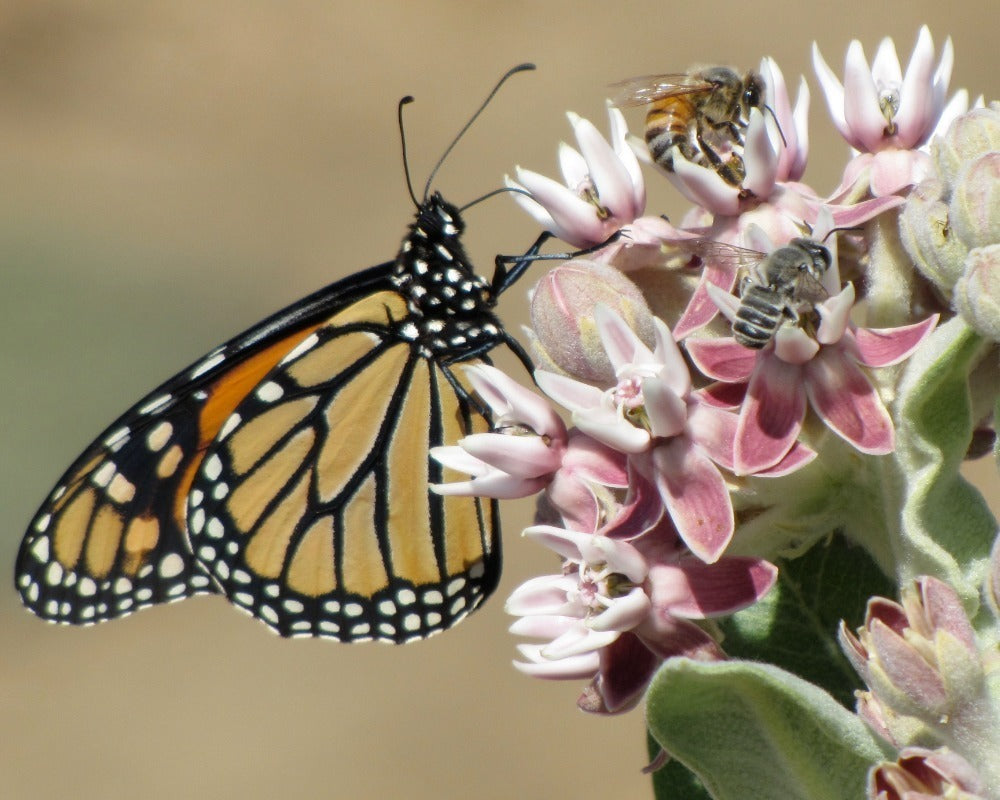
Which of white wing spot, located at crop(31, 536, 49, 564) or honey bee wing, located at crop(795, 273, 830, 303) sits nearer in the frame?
honey bee wing, located at crop(795, 273, 830, 303)

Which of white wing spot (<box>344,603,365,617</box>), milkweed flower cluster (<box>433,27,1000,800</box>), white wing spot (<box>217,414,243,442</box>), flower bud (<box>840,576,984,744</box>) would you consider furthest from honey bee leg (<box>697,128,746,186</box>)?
white wing spot (<box>344,603,365,617</box>)

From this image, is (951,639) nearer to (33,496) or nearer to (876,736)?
(876,736)

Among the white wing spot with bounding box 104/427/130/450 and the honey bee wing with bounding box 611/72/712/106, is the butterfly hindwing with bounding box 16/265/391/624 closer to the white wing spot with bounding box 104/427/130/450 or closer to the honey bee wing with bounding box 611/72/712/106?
the white wing spot with bounding box 104/427/130/450

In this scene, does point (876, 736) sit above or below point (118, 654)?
above

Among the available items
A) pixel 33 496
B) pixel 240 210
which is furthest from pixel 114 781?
pixel 240 210

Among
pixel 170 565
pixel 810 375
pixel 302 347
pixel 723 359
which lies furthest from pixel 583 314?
pixel 170 565

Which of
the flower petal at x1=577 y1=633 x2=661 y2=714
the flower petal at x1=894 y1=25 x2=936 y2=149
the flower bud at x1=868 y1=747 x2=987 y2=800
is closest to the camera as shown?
the flower bud at x1=868 y1=747 x2=987 y2=800
